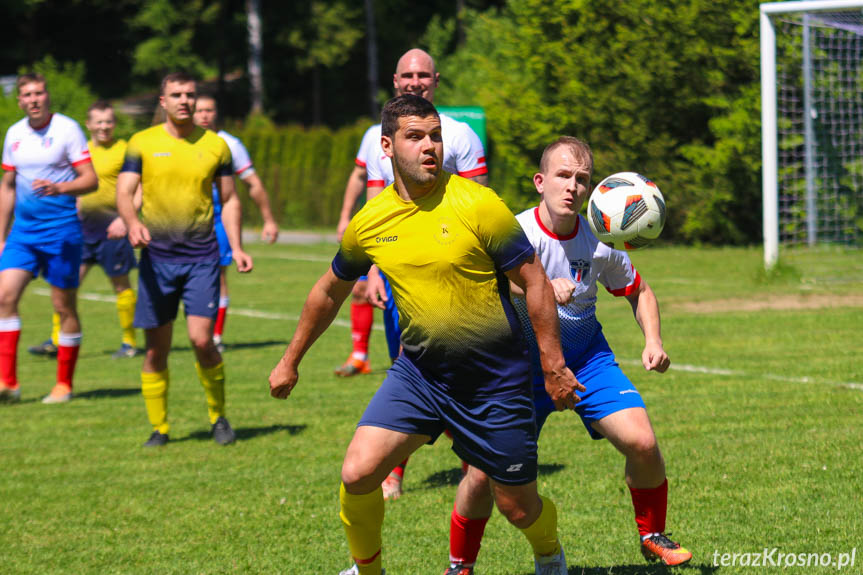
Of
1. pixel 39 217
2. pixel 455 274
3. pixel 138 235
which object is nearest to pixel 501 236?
pixel 455 274

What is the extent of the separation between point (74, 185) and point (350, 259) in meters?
5.31

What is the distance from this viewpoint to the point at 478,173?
6.38 m

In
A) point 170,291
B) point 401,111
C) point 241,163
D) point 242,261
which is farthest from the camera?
point 241,163

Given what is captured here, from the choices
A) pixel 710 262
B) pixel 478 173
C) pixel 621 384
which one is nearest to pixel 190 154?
pixel 478 173

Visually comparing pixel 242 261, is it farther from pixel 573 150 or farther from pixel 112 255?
pixel 112 255

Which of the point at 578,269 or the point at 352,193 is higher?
the point at 352,193

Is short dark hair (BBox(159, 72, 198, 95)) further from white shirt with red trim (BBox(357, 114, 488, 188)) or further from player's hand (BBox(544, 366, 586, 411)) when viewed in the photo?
player's hand (BBox(544, 366, 586, 411))

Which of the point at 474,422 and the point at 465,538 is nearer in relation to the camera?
the point at 474,422

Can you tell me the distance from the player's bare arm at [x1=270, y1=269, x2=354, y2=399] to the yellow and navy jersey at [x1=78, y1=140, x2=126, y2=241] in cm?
803

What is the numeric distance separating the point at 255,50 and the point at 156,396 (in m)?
44.8

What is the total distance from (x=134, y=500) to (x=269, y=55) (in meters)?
53.1

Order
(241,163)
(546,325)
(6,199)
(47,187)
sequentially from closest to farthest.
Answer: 1. (546,325)
2. (47,187)
3. (241,163)
4. (6,199)

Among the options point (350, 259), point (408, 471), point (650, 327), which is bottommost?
point (408, 471)

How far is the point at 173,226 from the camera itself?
7.61 m
